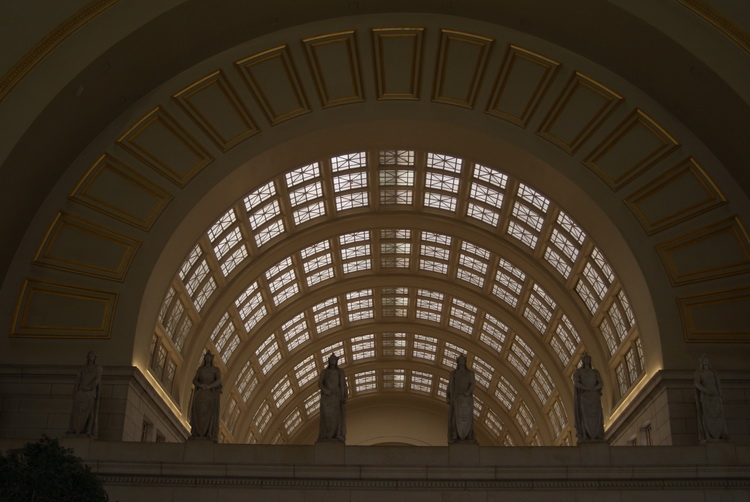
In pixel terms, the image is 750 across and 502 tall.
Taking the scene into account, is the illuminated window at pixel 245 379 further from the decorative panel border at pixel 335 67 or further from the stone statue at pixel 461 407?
the stone statue at pixel 461 407

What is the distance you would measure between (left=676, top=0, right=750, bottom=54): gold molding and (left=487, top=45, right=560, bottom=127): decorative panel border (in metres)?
4.58

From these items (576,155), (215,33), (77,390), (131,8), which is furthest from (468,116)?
(77,390)

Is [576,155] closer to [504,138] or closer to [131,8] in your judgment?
[504,138]

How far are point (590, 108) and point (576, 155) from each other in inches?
82.5

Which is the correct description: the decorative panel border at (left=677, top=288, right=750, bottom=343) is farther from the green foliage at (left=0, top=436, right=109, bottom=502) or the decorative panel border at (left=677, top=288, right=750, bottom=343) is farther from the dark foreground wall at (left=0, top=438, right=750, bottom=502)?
the green foliage at (left=0, top=436, right=109, bottom=502)

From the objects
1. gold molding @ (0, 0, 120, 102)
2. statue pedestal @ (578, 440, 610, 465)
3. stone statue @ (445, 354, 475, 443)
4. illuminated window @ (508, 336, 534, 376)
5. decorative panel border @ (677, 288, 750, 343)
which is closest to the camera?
statue pedestal @ (578, 440, 610, 465)

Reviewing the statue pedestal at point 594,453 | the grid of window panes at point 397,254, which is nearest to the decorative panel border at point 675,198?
the grid of window panes at point 397,254

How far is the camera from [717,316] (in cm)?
2933

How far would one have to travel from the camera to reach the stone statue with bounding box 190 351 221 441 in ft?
78.0

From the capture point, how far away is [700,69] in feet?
83.0

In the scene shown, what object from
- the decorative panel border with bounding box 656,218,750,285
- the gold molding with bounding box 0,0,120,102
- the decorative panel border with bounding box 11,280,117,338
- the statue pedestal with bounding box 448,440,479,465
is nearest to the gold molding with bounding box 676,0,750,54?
the decorative panel border with bounding box 656,218,750,285

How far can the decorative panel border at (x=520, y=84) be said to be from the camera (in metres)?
28.1

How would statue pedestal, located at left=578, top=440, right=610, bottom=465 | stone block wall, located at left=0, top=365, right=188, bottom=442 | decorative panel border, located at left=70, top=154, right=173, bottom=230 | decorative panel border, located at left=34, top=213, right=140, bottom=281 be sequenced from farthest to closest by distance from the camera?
1. decorative panel border, located at left=34, top=213, right=140, bottom=281
2. decorative panel border, located at left=70, top=154, right=173, bottom=230
3. stone block wall, located at left=0, top=365, right=188, bottom=442
4. statue pedestal, located at left=578, top=440, right=610, bottom=465

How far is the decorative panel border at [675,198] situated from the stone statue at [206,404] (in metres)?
15.3
